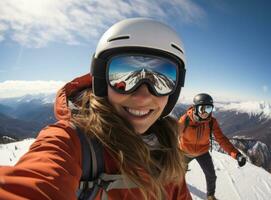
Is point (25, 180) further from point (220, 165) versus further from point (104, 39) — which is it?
point (220, 165)

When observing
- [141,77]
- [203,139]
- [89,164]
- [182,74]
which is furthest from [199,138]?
[89,164]

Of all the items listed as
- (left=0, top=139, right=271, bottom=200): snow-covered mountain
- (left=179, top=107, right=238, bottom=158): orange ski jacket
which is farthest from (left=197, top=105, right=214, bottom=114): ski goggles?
(left=0, top=139, right=271, bottom=200): snow-covered mountain

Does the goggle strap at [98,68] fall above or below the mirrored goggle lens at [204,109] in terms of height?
below

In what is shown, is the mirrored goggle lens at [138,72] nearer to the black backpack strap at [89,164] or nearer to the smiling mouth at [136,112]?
the smiling mouth at [136,112]

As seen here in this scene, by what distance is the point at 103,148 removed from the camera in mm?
1662

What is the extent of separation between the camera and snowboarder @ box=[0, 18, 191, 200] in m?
1.48

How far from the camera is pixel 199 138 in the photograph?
6.52 m

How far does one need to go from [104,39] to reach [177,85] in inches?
31.5

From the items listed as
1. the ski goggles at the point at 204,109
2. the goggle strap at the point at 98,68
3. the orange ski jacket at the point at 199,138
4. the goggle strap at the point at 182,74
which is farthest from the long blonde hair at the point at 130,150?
the ski goggles at the point at 204,109

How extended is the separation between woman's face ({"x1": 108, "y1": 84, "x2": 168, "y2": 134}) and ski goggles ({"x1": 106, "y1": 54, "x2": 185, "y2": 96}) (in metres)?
0.04

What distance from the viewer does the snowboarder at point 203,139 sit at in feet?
21.3

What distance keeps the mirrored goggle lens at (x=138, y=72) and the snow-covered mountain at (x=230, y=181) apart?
205 inches

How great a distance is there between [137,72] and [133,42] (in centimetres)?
24

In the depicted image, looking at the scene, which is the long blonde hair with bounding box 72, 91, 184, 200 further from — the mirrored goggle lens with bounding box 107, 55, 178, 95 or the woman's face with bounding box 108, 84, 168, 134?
the mirrored goggle lens with bounding box 107, 55, 178, 95
